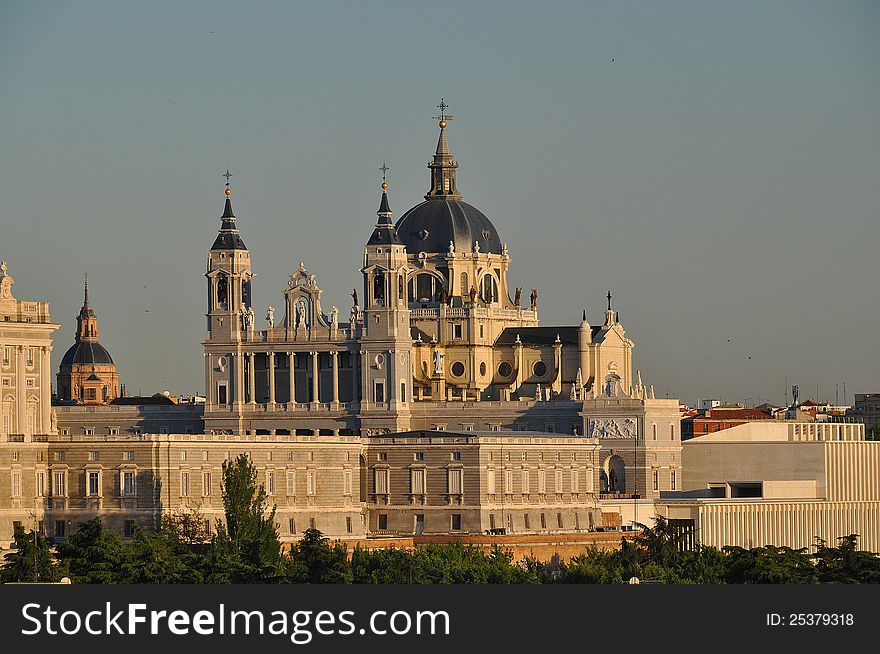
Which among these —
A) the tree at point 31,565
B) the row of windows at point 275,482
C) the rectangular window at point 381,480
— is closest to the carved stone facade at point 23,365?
the row of windows at point 275,482

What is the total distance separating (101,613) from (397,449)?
86.5 metres

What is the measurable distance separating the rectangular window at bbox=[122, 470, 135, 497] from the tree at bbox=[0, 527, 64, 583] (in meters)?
26.4

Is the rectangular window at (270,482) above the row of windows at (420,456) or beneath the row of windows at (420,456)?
beneath

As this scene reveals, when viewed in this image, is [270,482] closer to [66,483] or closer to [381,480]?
[381,480]

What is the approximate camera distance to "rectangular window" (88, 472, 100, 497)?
17125 cm

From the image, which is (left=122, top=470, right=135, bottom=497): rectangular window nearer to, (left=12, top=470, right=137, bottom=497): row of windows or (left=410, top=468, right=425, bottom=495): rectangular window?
(left=12, top=470, right=137, bottom=497): row of windows

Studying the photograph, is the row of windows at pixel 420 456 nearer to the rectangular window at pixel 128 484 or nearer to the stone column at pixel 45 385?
the rectangular window at pixel 128 484

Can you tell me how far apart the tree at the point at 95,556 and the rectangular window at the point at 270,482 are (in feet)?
74.8

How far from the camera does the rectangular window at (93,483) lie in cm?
17125

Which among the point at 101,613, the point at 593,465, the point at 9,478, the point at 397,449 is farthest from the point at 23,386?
the point at 101,613

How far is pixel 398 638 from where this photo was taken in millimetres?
91625

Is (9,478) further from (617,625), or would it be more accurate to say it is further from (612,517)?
(617,625)

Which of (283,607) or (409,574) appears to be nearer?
(283,607)

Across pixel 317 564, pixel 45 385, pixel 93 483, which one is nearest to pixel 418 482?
pixel 93 483
